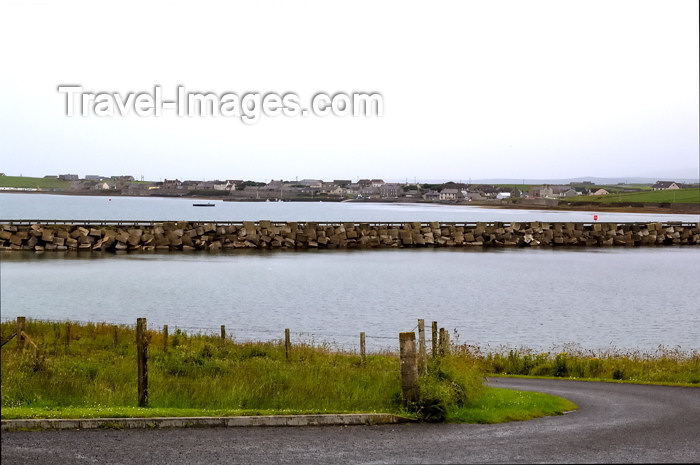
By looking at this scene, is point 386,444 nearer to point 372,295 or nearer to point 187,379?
point 187,379

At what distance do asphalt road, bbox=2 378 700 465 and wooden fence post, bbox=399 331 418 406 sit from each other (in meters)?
0.99

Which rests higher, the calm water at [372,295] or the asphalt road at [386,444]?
the asphalt road at [386,444]

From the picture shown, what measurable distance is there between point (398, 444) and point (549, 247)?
80.0 m

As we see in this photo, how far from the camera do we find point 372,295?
53062 millimetres

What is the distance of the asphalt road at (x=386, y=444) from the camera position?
44.5 feet

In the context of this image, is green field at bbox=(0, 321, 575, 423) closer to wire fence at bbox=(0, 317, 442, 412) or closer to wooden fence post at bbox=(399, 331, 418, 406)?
wire fence at bbox=(0, 317, 442, 412)

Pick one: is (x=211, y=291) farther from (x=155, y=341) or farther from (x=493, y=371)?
(x=493, y=371)

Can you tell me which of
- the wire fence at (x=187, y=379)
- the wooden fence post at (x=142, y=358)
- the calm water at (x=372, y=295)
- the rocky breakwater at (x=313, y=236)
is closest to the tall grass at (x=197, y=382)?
the wire fence at (x=187, y=379)

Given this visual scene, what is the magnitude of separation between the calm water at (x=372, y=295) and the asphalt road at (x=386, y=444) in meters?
6.67

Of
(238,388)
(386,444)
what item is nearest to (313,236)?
(238,388)

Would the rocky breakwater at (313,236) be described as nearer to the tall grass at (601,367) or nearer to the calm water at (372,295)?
the calm water at (372,295)

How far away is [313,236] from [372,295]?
1094 inches

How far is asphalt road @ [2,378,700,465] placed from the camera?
1358 cm

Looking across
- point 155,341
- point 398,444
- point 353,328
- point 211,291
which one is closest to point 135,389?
point 398,444
